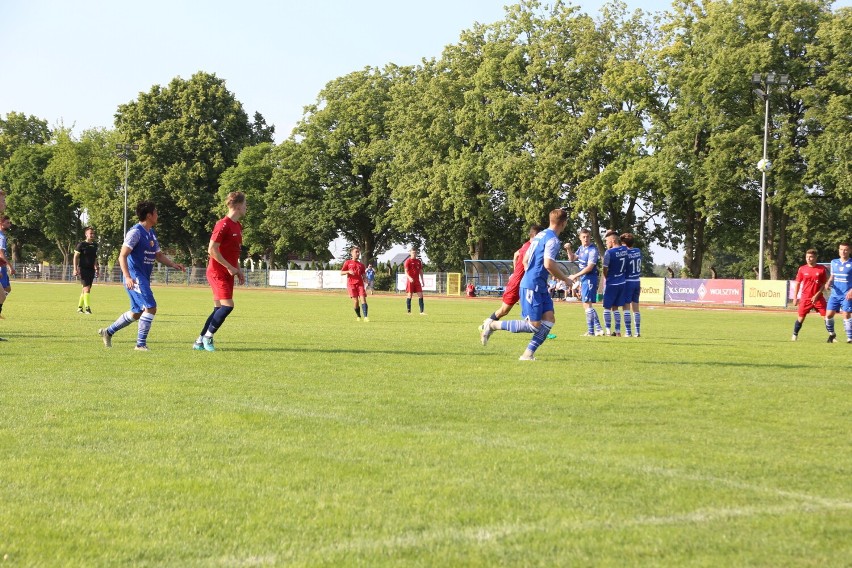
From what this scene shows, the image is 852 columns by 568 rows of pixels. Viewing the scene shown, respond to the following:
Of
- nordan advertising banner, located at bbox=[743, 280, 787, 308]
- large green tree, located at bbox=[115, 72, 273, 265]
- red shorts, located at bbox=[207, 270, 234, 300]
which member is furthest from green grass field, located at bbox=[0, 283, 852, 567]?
large green tree, located at bbox=[115, 72, 273, 265]

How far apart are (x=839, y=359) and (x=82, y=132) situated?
93.2 m

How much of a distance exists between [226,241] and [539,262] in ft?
14.7

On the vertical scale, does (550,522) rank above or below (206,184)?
below

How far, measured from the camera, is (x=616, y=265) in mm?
19547

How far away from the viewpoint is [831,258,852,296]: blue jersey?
18.6m

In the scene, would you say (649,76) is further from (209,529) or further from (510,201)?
(209,529)

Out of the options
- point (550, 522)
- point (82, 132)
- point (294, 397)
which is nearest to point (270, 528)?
point (550, 522)

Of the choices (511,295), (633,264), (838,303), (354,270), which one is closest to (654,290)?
(354,270)

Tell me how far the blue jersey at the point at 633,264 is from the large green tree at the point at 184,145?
61.9 meters

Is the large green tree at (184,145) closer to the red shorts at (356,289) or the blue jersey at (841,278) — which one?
the red shorts at (356,289)

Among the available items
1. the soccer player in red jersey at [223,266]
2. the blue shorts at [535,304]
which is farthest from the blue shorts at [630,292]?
the soccer player in red jersey at [223,266]

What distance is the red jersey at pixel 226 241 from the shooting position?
1343 cm

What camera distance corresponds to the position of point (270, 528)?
171 inches

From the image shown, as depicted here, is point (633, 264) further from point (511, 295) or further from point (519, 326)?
point (519, 326)
